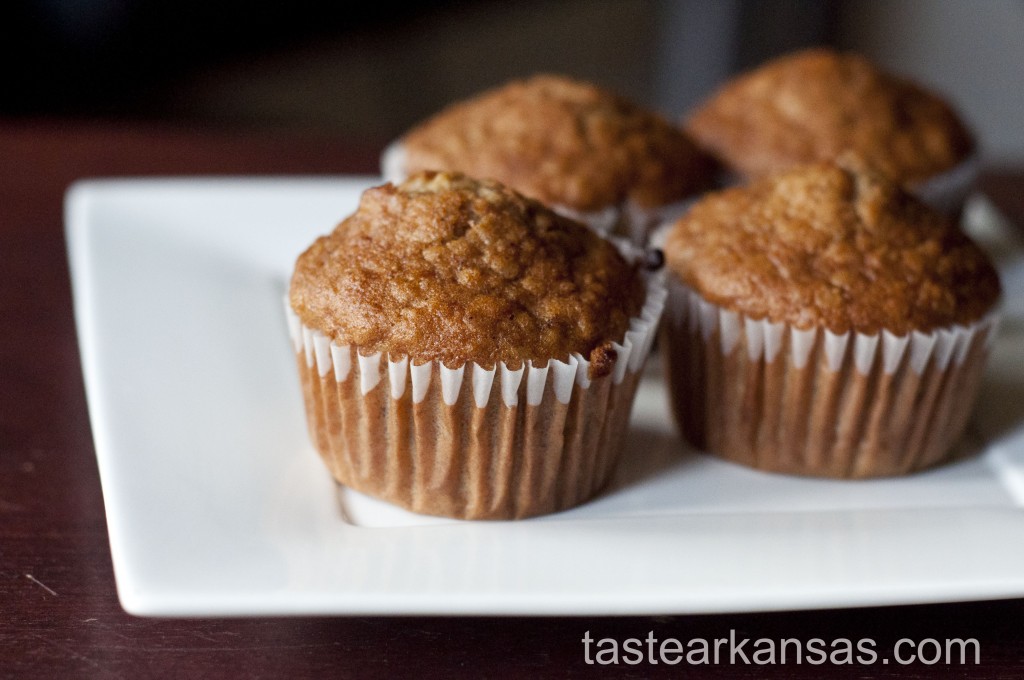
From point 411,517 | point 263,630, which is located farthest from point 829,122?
point 263,630

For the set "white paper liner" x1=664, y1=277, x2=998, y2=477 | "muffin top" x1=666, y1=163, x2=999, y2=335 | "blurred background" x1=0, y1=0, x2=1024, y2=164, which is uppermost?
"muffin top" x1=666, y1=163, x2=999, y2=335

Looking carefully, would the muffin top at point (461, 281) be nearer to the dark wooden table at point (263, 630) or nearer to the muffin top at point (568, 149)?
the dark wooden table at point (263, 630)

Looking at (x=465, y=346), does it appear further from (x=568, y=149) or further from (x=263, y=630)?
(x=568, y=149)

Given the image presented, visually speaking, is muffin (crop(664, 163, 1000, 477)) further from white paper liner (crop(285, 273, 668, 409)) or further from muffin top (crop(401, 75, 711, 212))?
muffin top (crop(401, 75, 711, 212))

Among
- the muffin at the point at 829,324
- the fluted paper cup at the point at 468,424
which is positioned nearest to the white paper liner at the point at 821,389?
the muffin at the point at 829,324

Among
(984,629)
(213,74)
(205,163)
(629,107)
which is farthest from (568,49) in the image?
(984,629)

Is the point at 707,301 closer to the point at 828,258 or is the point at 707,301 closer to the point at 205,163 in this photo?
the point at 828,258

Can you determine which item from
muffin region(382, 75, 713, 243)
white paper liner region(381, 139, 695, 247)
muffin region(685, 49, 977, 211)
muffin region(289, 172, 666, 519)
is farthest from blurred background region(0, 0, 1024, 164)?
muffin region(289, 172, 666, 519)

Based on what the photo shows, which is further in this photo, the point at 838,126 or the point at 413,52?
the point at 413,52
